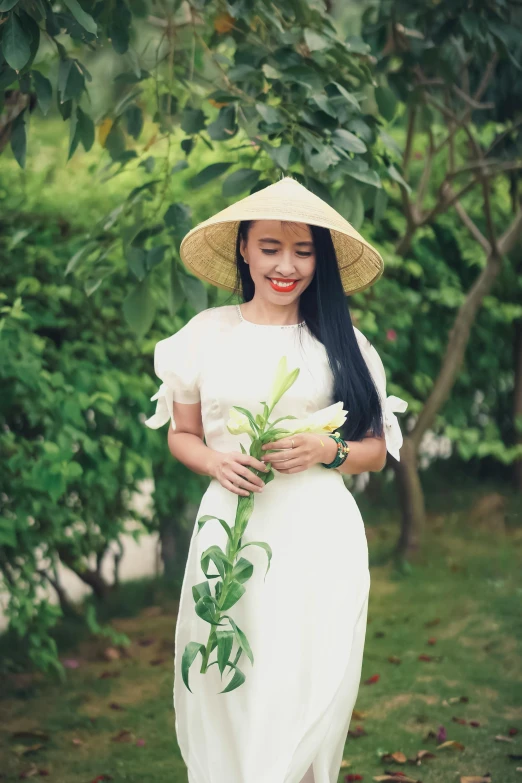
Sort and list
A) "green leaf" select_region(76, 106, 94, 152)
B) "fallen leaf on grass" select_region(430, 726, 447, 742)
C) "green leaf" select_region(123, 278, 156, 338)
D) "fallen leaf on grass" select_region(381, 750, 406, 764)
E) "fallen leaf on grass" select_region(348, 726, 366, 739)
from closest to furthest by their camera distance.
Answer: "green leaf" select_region(76, 106, 94, 152) → "green leaf" select_region(123, 278, 156, 338) → "fallen leaf on grass" select_region(381, 750, 406, 764) → "fallen leaf on grass" select_region(430, 726, 447, 742) → "fallen leaf on grass" select_region(348, 726, 366, 739)

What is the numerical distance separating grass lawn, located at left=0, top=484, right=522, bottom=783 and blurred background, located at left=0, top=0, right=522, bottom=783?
13 millimetres

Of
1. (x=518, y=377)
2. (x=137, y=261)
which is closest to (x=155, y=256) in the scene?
(x=137, y=261)

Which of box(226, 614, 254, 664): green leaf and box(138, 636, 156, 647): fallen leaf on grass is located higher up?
box(226, 614, 254, 664): green leaf

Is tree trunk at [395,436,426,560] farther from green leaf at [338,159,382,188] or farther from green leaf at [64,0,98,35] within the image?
green leaf at [64,0,98,35]

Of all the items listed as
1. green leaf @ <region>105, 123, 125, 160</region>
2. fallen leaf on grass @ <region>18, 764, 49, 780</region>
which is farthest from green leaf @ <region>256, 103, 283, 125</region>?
fallen leaf on grass @ <region>18, 764, 49, 780</region>

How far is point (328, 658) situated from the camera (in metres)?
2.53

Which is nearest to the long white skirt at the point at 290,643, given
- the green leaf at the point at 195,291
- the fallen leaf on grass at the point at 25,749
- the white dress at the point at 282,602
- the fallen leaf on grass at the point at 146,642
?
the white dress at the point at 282,602

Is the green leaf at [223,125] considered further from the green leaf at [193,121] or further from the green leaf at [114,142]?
the green leaf at [114,142]

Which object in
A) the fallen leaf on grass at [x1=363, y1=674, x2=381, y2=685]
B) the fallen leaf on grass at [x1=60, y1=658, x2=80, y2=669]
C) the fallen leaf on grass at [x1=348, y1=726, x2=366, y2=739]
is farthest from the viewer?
the fallen leaf on grass at [x1=60, y1=658, x2=80, y2=669]

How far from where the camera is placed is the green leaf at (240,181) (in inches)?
121

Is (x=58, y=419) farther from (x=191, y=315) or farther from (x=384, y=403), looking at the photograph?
(x=384, y=403)

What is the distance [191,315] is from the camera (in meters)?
4.57

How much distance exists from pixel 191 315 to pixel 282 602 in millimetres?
2242

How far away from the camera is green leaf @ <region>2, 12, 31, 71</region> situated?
247cm
